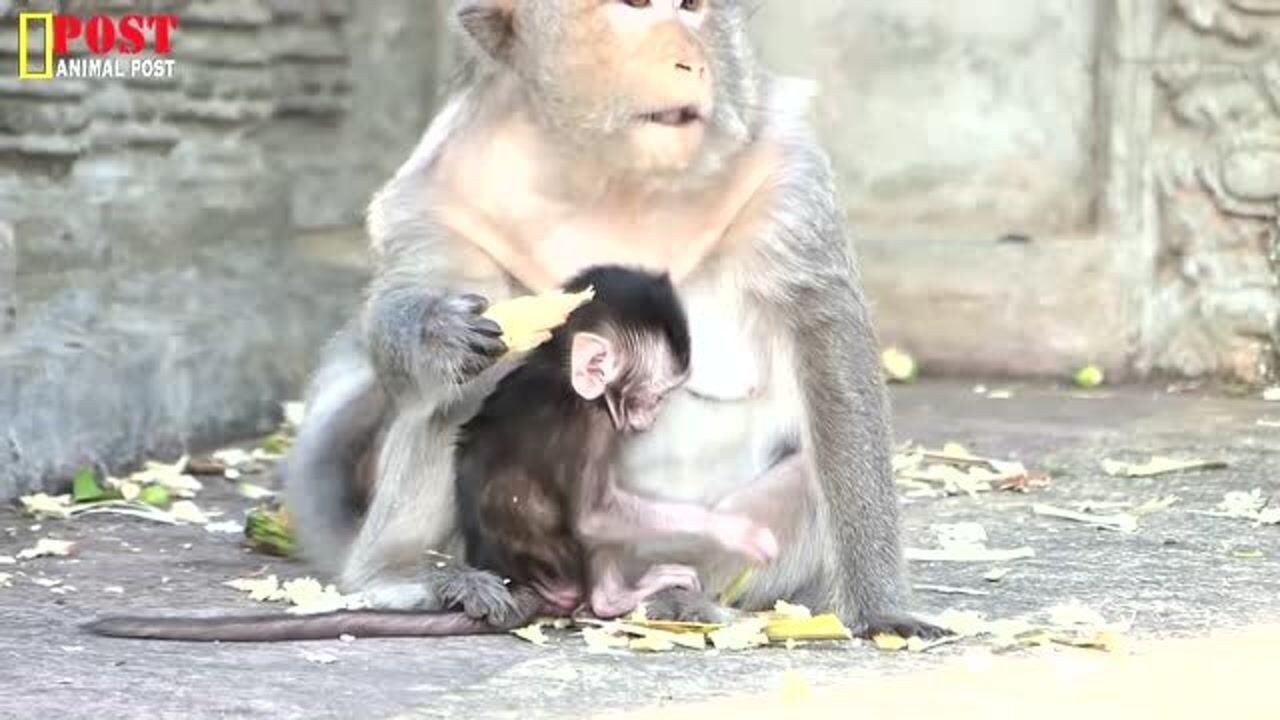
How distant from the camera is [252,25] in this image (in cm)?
730

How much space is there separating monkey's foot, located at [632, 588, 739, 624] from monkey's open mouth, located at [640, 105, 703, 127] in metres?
0.86

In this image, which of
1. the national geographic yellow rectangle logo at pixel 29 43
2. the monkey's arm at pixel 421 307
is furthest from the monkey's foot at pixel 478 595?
the national geographic yellow rectangle logo at pixel 29 43

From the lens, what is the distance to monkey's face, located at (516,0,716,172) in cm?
427

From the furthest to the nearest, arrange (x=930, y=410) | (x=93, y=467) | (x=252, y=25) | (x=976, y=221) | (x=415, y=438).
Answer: (x=976, y=221) → (x=930, y=410) → (x=252, y=25) → (x=93, y=467) → (x=415, y=438)

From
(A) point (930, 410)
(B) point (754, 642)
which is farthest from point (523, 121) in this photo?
(A) point (930, 410)

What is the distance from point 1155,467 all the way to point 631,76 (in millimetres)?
2857

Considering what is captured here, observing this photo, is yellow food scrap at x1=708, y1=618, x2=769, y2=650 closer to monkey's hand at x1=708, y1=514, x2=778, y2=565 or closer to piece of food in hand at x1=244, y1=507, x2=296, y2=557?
monkey's hand at x1=708, y1=514, x2=778, y2=565

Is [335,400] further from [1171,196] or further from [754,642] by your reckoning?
[1171,196]

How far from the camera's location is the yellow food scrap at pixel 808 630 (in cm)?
443

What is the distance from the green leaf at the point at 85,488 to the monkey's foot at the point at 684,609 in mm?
2203

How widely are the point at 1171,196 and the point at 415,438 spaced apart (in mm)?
4313

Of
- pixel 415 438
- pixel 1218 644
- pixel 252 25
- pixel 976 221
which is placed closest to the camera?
pixel 1218 644

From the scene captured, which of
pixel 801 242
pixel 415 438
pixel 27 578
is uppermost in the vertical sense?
pixel 801 242

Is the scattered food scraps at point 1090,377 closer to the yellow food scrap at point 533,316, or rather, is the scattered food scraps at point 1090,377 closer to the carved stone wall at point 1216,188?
the carved stone wall at point 1216,188
